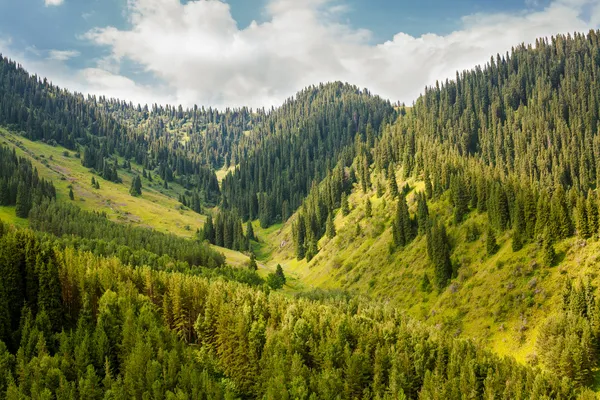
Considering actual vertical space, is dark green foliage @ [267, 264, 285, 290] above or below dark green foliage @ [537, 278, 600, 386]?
below

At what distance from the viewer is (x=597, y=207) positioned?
9519 centimetres

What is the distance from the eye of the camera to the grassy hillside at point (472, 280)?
89938mm

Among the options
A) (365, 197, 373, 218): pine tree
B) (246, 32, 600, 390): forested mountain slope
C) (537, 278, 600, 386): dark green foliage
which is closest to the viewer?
(537, 278, 600, 386): dark green foliage

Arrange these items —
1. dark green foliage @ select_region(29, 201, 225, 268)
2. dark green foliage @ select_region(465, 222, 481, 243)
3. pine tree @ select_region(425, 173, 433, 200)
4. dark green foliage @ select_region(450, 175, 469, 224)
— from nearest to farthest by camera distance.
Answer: dark green foliage @ select_region(465, 222, 481, 243)
dark green foliage @ select_region(450, 175, 469, 224)
dark green foliage @ select_region(29, 201, 225, 268)
pine tree @ select_region(425, 173, 433, 200)

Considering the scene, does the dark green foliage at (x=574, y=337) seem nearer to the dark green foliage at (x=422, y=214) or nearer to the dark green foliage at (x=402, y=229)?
the dark green foliage at (x=422, y=214)

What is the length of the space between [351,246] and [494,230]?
212ft

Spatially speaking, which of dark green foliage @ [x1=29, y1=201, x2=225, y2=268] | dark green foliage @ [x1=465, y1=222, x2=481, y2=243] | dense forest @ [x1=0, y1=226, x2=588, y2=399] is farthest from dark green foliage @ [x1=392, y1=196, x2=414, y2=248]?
dark green foliage @ [x1=29, y1=201, x2=225, y2=268]

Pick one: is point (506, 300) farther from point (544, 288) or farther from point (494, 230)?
point (494, 230)

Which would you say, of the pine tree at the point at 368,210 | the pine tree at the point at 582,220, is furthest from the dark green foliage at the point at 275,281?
the pine tree at the point at 582,220

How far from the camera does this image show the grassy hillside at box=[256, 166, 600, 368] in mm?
89938

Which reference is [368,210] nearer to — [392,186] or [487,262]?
[392,186]

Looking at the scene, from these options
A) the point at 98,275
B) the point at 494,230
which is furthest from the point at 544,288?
the point at 98,275

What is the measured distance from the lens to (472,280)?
110 meters

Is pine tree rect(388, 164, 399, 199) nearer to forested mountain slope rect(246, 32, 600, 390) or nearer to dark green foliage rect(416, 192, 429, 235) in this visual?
forested mountain slope rect(246, 32, 600, 390)
